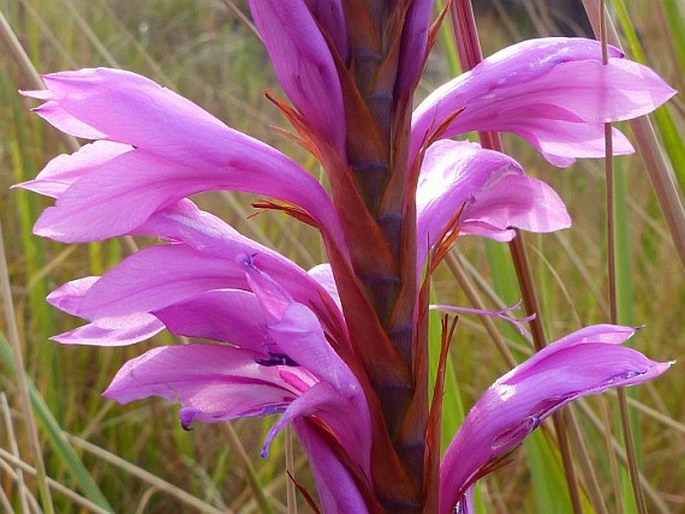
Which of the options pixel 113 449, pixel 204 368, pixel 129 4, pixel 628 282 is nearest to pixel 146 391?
pixel 204 368

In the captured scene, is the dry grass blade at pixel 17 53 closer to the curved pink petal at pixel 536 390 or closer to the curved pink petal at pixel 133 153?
the curved pink petal at pixel 133 153

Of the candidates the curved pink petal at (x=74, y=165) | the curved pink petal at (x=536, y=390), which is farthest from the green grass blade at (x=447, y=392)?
the curved pink petal at (x=74, y=165)

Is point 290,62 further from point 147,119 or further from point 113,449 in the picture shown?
point 113,449

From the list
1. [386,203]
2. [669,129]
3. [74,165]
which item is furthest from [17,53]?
[669,129]

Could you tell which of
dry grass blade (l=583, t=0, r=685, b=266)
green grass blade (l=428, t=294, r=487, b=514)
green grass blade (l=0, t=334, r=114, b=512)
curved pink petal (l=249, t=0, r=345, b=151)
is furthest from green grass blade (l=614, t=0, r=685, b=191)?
green grass blade (l=0, t=334, r=114, b=512)

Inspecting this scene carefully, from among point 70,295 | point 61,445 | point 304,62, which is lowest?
point 61,445

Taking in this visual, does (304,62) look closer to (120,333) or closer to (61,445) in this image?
(120,333)

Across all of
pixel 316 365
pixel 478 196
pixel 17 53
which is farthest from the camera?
pixel 17 53

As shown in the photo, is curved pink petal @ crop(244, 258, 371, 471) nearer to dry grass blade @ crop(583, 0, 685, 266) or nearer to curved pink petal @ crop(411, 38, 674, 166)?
curved pink petal @ crop(411, 38, 674, 166)
